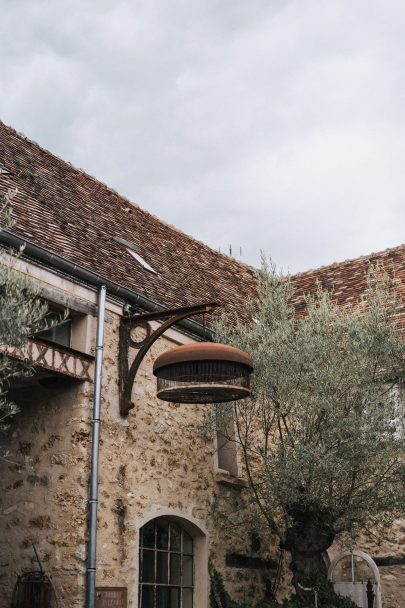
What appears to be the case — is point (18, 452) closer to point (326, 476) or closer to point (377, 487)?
point (326, 476)

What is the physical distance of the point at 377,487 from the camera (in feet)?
35.3

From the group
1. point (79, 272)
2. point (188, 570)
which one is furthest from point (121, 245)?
point (188, 570)

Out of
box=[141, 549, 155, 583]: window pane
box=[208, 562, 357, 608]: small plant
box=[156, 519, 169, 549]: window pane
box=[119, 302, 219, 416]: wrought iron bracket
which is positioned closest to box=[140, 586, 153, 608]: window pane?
box=[141, 549, 155, 583]: window pane

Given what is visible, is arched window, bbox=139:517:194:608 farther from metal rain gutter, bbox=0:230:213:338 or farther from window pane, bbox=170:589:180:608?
metal rain gutter, bbox=0:230:213:338

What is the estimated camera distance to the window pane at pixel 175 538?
11.5 m

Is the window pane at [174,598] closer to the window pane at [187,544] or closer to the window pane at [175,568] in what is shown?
the window pane at [175,568]

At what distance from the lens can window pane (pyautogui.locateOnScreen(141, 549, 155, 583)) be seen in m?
11.0

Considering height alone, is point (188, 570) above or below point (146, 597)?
above

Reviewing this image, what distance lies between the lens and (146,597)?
11.0 metres

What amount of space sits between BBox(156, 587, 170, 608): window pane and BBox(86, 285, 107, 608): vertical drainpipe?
1.91 m

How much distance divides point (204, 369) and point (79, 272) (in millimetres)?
2494

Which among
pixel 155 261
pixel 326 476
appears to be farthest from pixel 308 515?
pixel 155 261

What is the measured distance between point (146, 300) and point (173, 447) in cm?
203

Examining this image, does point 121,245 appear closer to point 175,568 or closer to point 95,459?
point 95,459
